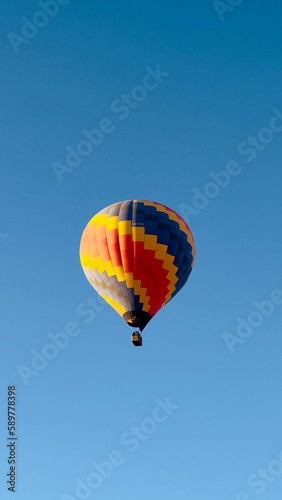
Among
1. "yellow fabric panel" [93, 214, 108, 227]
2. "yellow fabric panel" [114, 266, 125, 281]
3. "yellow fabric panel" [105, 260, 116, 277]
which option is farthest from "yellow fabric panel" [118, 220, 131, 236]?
"yellow fabric panel" [114, 266, 125, 281]

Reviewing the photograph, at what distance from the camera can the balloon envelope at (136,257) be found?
4978cm

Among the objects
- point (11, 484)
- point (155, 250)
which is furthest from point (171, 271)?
point (11, 484)

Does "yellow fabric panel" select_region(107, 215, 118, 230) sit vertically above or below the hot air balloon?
above

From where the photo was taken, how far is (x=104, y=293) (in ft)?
167

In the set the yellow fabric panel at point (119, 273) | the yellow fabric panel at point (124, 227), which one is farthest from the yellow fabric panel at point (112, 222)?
the yellow fabric panel at point (119, 273)

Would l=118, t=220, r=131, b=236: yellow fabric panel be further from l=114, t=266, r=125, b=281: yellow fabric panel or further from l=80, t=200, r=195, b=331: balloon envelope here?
l=114, t=266, r=125, b=281: yellow fabric panel

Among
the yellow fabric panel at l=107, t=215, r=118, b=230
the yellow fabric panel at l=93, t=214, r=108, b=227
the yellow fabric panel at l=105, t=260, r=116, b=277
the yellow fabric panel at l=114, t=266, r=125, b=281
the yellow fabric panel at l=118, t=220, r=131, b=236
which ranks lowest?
the yellow fabric panel at l=114, t=266, r=125, b=281

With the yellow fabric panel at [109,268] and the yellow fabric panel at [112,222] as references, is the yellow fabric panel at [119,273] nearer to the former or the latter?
the yellow fabric panel at [109,268]

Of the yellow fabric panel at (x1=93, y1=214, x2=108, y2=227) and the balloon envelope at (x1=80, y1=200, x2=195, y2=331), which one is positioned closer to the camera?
the balloon envelope at (x1=80, y1=200, x2=195, y2=331)

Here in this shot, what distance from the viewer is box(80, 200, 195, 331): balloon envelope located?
49.8 m

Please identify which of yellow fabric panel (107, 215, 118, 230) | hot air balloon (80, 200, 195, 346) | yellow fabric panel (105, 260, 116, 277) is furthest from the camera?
yellow fabric panel (107, 215, 118, 230)

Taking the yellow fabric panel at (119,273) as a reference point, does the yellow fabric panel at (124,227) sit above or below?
above

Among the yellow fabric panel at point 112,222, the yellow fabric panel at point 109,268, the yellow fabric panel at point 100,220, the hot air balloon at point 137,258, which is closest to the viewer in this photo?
the hot air balloon at point 137,258

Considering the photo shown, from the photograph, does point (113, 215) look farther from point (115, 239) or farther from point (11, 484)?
point (11, 484)
